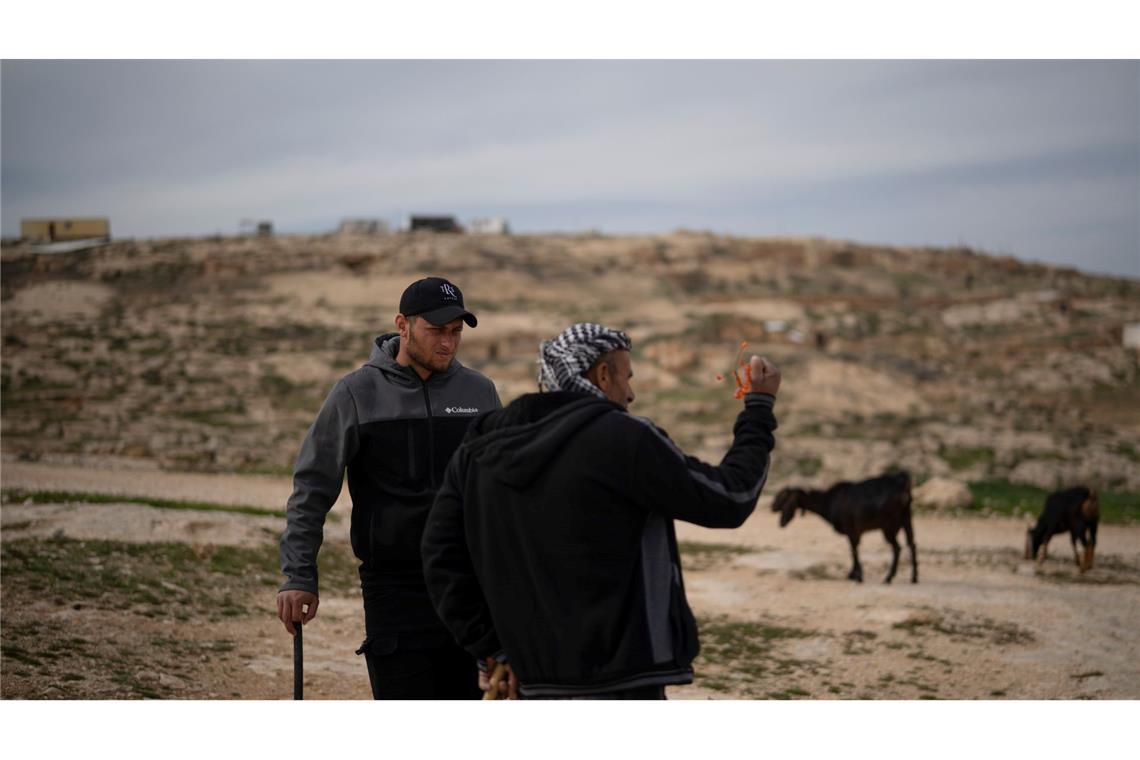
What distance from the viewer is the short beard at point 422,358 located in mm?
4000

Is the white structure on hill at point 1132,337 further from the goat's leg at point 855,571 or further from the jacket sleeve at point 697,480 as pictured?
the jacket sleeve at point 697,480

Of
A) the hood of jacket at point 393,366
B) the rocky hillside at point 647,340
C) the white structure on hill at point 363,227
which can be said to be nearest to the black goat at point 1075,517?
the rocky hillside at point 647,340

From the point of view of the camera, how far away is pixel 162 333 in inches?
1312

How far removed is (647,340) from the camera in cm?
3456

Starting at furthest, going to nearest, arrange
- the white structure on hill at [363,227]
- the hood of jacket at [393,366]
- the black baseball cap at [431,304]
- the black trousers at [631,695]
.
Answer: the white structure on hill at [363,227] → the hood of jacket at [393,366] → the black baseball cap at [431,304] → the black trousers at [631,695]

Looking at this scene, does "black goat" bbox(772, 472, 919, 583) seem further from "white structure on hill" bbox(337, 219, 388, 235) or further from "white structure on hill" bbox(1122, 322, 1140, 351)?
"white structure on hill" bbox(337, 219, 388, 235)

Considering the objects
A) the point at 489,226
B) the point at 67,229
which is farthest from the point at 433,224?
the point at 67,229

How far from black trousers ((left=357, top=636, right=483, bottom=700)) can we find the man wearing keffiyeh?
0.92 metres

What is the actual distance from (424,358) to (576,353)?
1217 mm

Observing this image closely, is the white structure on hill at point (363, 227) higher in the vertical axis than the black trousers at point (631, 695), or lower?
higher

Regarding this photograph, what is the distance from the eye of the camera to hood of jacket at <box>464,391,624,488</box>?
2.76 metres

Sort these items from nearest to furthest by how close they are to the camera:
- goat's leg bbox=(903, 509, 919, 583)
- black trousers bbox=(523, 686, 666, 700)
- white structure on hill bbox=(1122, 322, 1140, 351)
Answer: black trousers bbox=(523, 686, 666, 700) → goat's leg bbox=(903, 509, 919, 583) → white structure on hill bbox=(1122, 322, 1140, 351)

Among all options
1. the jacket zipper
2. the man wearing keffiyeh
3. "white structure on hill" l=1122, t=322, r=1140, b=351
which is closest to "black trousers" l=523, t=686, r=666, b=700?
the man wearing keffiyeh

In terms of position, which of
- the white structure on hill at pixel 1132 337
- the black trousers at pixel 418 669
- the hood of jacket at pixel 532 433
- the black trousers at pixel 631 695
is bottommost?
the black trousers at pixel 418 669
